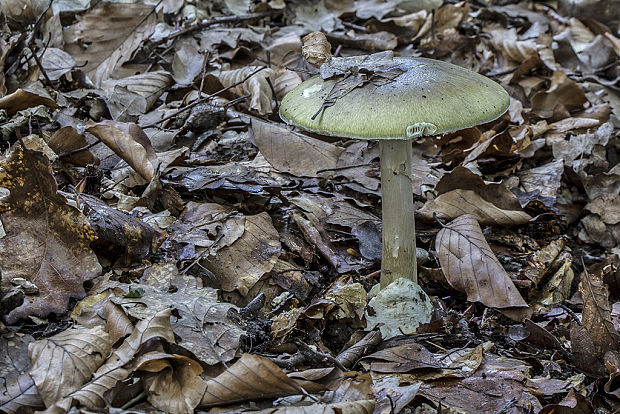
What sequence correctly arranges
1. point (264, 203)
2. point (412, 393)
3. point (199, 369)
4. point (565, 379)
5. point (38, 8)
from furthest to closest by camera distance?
point (38, 8) → point (264, 203) → point (565, 379) → point (412, 393) → point (199, 369)

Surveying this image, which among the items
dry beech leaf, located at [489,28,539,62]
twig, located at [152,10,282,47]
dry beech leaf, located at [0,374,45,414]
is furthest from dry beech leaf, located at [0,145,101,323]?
dry beech leaf, located at [489,28,539,62]

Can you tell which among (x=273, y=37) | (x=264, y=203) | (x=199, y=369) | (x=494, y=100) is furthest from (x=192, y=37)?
(x=199, y=369)

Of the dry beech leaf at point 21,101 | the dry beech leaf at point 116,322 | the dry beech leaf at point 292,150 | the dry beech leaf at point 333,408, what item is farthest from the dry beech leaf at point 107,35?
the dry beech leaf at point 333,408

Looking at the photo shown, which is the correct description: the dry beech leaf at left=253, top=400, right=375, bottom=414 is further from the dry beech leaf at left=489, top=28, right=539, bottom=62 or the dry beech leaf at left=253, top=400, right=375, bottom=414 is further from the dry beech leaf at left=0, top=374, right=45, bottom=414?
the dry beech leaf at left=489, top=28, right=539, bottom=62

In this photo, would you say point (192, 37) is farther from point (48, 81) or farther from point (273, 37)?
point (48, 81)

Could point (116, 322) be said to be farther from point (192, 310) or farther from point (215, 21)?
point (215, 21)

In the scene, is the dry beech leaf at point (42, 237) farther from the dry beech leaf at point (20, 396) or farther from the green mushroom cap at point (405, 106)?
the green mushroom cap at point (405, 106)

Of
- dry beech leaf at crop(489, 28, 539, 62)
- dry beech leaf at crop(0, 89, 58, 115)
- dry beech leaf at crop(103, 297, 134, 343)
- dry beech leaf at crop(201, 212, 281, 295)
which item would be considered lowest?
dry beech leaf at crop(489, 28, 539, 62)
